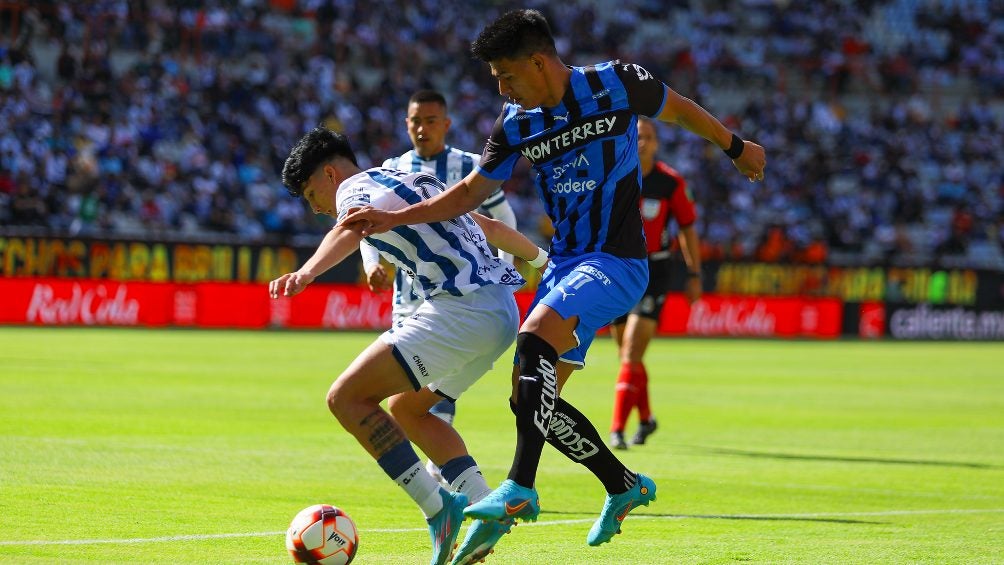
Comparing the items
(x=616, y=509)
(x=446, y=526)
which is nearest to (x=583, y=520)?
(x=616, y=509)

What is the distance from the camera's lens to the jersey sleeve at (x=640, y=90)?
6.80 metres

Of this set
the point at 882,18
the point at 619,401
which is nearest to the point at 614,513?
the point at 619,401

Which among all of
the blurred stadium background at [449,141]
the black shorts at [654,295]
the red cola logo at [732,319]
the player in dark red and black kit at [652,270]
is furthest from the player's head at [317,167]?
the red cola logo at [732,319]

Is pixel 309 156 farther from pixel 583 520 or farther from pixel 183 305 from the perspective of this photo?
pixel 183 305

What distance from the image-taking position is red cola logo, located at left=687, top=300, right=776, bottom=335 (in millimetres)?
34906

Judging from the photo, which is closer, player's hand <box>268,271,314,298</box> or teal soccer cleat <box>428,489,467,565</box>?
player's hand <box>268,271,314,298</box>

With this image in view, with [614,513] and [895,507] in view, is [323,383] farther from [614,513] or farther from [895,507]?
[614,513]

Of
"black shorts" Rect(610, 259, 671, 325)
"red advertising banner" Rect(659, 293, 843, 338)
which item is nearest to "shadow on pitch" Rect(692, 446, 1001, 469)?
"black shorts" Rect(610, 259, 671, 325)

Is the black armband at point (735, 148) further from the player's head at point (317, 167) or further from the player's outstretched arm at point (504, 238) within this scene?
the player's head at point (317, 167)

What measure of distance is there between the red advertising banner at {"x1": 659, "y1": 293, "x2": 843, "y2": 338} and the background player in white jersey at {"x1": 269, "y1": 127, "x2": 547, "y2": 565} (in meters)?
27.1

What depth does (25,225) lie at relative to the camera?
28297mm

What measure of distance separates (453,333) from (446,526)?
0.87 metres

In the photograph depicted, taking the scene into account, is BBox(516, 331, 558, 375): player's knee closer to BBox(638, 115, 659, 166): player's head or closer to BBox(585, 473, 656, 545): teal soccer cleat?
BBox(585, 473, 656, 545): teal soccer cleat

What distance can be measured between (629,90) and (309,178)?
1564 millimetres
